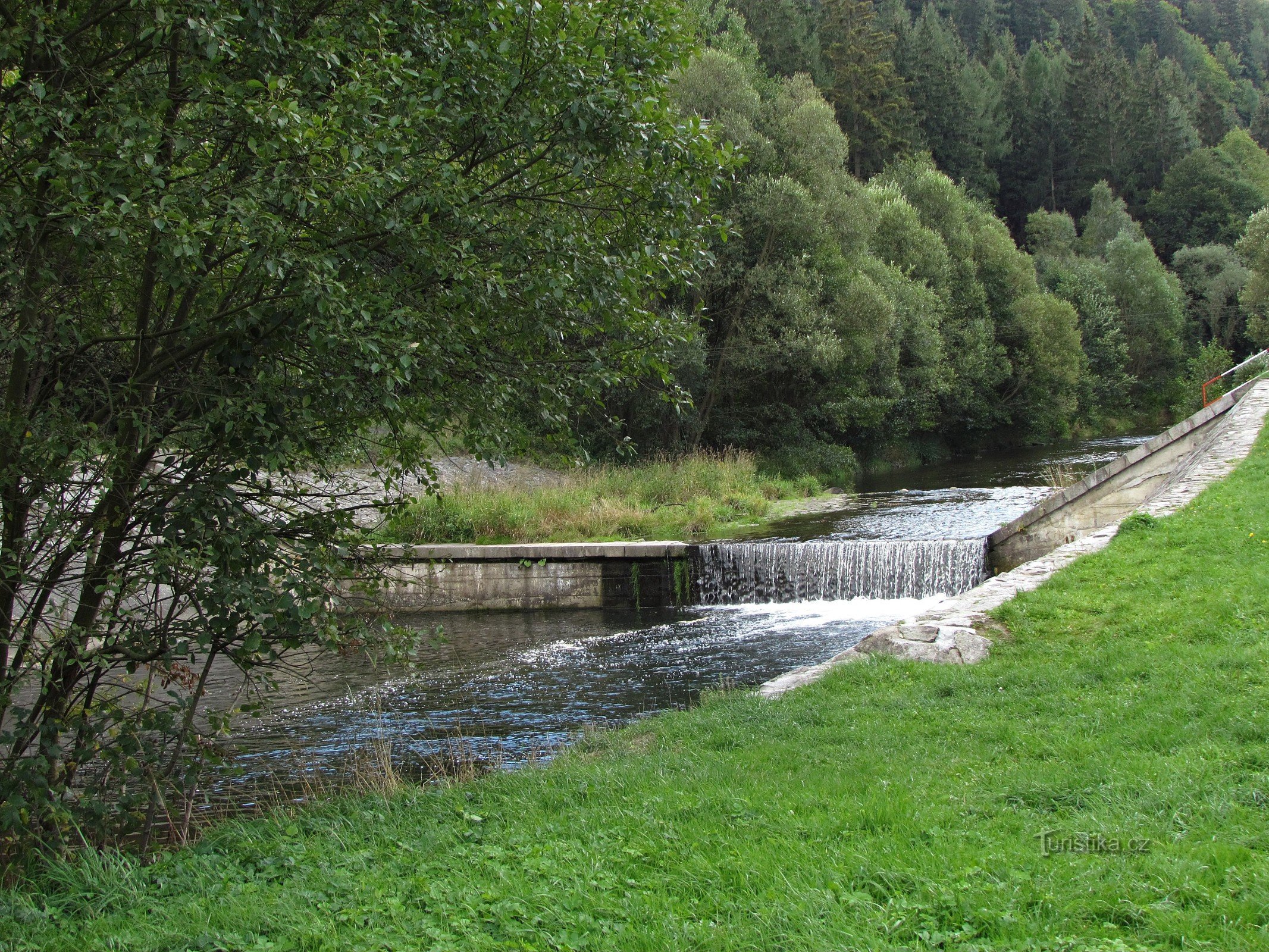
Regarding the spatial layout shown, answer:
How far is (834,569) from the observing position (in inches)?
630

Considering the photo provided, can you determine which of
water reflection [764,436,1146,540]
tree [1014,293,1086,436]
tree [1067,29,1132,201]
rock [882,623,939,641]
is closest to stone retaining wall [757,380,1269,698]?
rock [882,623,939,641]

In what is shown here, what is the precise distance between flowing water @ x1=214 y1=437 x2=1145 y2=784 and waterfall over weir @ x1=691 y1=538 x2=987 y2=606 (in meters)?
0.02

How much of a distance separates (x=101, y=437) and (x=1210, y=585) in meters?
8.01

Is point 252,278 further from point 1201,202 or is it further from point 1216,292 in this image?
point 1201,202

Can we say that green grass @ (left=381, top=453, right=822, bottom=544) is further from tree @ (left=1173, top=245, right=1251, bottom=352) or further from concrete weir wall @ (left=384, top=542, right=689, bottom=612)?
tree @ (left=1173, top=245, right=1251, bottom=352)

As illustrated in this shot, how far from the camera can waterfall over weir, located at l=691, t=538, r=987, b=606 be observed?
15.5 m

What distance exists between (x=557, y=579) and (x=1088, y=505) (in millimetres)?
8514

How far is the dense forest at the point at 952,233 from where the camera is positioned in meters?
28.3

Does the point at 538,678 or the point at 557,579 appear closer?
the point at 538,678

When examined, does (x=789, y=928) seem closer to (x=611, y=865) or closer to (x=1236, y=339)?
(x=611, y=865)

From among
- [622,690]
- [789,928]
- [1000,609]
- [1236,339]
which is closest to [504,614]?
[622,690]

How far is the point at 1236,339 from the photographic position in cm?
5278

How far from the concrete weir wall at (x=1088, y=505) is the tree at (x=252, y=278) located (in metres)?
11.2

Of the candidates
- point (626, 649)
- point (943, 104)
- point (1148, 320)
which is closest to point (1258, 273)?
point (1148, 320)
